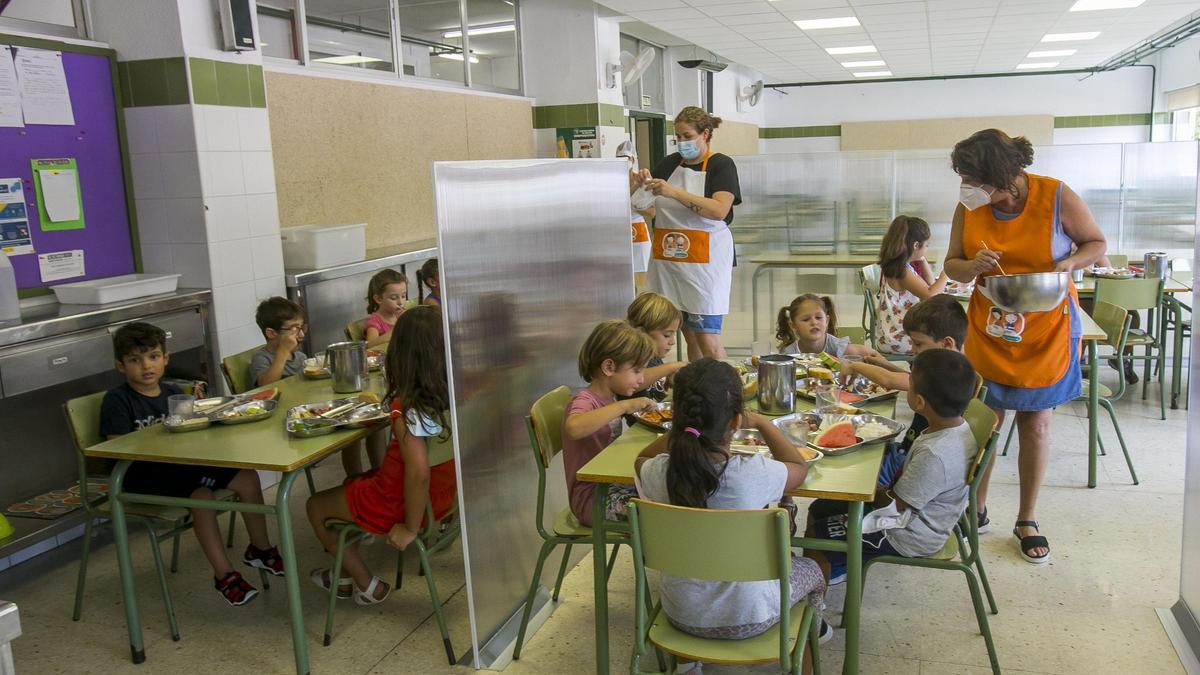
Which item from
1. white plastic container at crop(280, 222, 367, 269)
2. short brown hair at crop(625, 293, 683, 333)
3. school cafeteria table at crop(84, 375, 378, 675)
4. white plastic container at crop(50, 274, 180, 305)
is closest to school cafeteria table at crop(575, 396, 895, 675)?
short brown hair at crop(625, 293, 683, 333)

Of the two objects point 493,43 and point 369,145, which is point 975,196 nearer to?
point 369,145

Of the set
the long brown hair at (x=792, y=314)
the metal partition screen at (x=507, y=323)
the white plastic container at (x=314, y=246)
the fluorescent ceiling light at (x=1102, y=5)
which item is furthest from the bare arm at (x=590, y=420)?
the fluorescent ceiling light at (x=1102, y=5)

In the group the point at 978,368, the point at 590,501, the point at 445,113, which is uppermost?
the point at 445,113

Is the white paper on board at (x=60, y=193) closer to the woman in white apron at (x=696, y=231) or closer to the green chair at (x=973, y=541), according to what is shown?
the woman in white apron at (x=696, y=231)

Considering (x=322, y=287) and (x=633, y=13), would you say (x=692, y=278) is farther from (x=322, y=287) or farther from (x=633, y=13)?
(x=633, y=13)

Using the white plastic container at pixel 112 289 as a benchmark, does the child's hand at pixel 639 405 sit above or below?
below

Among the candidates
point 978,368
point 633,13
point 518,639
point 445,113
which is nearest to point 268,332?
point 518,639

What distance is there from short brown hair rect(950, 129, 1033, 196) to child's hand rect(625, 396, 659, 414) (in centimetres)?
127

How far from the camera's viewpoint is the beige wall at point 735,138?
40.9ft

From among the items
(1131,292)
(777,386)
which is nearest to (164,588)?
(777,386)

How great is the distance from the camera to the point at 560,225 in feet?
10.3

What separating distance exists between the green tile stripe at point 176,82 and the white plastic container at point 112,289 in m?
0.76

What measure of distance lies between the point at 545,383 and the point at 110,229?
227cm

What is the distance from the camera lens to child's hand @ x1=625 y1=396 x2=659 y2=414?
260 cm
